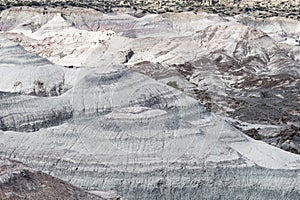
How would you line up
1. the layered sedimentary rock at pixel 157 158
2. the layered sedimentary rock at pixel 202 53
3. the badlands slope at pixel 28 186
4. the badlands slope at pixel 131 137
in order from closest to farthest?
the badlands slope at pixel 28 186, the layered sedimentary rock at pixel 157 158, the badlands slope at pixel 131 137, the layered sedimentary rock at pixel 202 53

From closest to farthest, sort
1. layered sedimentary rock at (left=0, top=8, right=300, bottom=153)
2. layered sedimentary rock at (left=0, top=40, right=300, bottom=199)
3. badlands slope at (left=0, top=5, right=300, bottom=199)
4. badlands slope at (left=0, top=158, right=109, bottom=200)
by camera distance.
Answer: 1. badlands slope at (left=0, top=158, right=109, bottom=200)
2. layered sedimentary rock at (left=0, top=40, right=300, bottom=199)
3. badlands slope at (left=0, top=5, right=300, bottom=199)
4. layered sedimentary rock at (left=0, top=8, right=300, bottom=153)

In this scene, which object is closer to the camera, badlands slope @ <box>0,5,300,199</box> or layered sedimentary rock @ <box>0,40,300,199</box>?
layered sedimentary rock @ <box>0,40,300,199</box>

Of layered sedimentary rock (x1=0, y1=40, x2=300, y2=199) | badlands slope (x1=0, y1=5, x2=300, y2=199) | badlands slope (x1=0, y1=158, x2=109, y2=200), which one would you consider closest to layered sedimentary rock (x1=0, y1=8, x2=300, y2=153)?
badlands slope (x1=0, y1=5, x2=300, y2=199)

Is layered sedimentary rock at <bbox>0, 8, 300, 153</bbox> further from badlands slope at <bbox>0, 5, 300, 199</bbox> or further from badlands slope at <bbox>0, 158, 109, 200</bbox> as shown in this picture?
badlands slope at <bbox>0, 158, 109, 200</bbox>

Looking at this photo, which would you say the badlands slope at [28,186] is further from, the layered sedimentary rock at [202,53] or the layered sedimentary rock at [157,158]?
the layered sedimentary rock at [202,53]

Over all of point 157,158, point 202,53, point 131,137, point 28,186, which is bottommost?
point 202,53

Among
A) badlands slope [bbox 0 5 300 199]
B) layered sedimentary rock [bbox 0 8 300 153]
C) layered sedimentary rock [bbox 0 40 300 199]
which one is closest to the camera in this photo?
layered sedimentary rock [bbox 0 40 300 199]

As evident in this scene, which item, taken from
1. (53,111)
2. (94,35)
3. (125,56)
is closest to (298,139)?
(53,111)

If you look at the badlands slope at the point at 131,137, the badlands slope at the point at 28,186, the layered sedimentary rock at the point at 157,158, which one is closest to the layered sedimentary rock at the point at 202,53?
the badlands slope at the point at 131,137

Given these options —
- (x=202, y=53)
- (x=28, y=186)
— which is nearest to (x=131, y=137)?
(x=28, y=186)

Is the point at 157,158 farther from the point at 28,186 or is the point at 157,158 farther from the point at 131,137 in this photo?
the point at 28,186

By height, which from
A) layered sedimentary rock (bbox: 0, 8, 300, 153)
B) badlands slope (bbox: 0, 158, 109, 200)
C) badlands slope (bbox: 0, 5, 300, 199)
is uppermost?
badlands slope (bbox: 0, 158, 109, 200)
